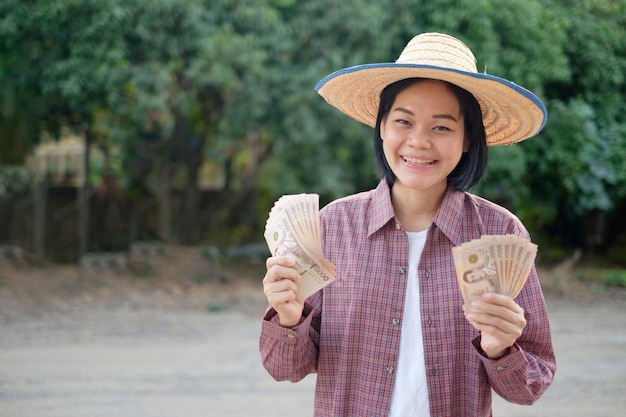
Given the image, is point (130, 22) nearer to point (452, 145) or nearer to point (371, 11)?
point (371, 11)

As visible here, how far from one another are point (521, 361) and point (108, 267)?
9.89 metres

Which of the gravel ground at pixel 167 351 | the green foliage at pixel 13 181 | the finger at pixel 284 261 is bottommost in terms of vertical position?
the gravel ground at pixel 167 351

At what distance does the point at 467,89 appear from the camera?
1972 mm

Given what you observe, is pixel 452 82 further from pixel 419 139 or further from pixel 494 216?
pixel 494 216

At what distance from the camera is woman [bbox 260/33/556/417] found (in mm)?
1839

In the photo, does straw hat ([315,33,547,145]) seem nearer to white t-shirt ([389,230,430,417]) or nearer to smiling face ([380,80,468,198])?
smiling face ([380,80,468,198])

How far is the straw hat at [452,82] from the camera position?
1.89m

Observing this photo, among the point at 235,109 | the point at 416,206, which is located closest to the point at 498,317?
the point at 416,206

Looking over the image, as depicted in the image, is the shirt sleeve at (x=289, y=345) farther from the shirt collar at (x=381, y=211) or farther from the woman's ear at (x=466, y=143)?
the woman's ear at (x=466, y=143)

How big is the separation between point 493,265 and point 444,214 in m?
0.27

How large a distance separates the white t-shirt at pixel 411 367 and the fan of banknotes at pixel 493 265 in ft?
0.66

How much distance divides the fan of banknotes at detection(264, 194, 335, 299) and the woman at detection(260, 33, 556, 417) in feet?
0.15

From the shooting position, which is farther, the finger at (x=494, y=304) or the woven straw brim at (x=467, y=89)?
the woven straw brim at (x=467, y=89)

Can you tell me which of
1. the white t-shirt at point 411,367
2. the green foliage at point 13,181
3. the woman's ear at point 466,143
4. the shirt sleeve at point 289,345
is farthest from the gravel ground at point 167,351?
the woman's ear at point 466,143
